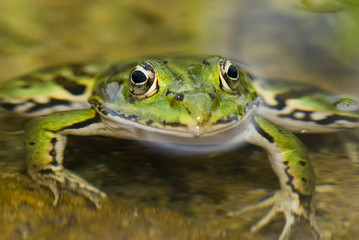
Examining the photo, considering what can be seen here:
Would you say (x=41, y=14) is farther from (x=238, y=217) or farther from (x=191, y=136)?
(x=238, y=217)

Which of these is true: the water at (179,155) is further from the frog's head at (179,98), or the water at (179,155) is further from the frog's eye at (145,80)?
the frog's eye at (145,80)

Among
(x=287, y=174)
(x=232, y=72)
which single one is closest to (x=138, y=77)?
(x=232, y=72)

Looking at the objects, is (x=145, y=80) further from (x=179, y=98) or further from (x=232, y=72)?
(x=232, y=72)

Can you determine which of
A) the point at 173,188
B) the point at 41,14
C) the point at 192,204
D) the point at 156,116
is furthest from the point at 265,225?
the point at 41,14

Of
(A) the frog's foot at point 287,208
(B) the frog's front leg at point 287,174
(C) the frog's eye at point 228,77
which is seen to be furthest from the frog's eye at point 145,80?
(A) the frog's foot at point 287,208

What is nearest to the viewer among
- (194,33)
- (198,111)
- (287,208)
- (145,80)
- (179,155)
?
(198,111)

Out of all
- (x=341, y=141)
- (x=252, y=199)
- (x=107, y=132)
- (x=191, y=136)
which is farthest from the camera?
(x=341, y=141)
